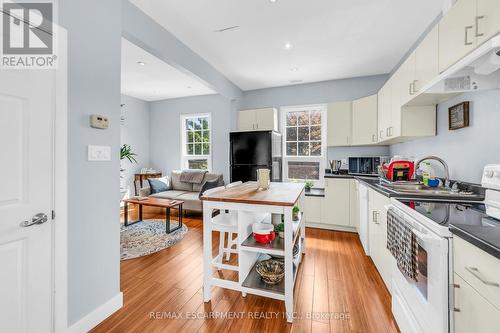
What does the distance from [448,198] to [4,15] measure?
10.2 ft

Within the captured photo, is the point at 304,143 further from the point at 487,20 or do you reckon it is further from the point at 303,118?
the point at 487,20

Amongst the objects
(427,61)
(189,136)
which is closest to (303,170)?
(427,61)

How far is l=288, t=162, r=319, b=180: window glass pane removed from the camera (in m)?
4.41

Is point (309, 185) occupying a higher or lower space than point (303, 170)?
lower

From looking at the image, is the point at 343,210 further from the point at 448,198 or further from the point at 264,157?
the point at 448,198

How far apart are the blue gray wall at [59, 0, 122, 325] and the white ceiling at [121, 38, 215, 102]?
1.50 metres

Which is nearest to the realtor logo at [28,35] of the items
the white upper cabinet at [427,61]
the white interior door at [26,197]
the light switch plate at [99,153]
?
the white interior door at [26,197]

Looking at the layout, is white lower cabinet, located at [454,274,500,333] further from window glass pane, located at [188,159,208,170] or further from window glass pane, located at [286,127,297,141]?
window glass pane, located at [188,159,208,170]

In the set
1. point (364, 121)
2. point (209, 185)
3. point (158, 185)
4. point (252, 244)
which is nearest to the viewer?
point (252, 244)

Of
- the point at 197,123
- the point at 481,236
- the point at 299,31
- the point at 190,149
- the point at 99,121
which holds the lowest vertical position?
the point at 481,236

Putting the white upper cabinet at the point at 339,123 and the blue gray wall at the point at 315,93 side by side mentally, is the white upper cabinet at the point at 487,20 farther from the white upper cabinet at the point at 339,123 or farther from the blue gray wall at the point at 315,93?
the blue gray wall at the point at 315,93

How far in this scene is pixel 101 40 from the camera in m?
1.64

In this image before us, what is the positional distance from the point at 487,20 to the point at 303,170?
3428 mm

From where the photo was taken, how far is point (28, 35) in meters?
1.30
